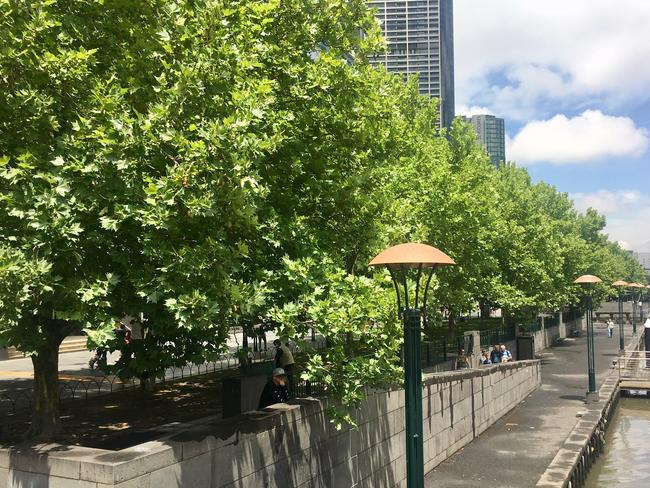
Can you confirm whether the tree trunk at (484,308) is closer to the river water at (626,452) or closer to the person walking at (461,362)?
the river water at (626,452)

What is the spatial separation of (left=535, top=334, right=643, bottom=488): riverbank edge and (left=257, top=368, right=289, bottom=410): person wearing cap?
7.01m

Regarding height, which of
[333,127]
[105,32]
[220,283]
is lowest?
[220,283]

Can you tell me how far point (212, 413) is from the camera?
13305mm

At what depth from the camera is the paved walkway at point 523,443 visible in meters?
15.8

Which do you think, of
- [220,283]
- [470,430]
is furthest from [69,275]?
[470,430]

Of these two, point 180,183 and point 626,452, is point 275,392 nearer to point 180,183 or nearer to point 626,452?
point 180,183

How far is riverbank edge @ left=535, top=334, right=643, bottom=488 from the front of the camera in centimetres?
1502

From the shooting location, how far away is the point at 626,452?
23672 millimetres

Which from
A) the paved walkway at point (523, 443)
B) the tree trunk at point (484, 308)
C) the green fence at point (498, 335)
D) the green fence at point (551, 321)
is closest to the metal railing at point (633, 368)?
the paved walkway at point (523, 443)

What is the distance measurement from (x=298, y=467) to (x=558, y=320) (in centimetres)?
5005

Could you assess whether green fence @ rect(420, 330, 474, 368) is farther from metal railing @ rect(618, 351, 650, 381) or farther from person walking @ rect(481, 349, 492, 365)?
metal railing @ rect(618, 351, 650, 381)

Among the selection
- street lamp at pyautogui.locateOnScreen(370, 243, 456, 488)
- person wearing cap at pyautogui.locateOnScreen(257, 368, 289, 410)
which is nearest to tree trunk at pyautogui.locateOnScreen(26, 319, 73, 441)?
person wearing cap at pyautogui.locateOnScreen(257, 368, 289, 410)

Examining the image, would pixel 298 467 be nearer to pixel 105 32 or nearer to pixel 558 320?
pixel 105 32

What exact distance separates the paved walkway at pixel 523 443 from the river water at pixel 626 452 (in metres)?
1.77
